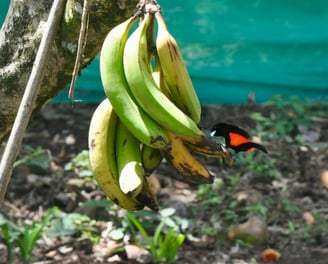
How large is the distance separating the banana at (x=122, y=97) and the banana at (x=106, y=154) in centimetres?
7

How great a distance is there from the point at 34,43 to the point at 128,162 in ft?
1.34

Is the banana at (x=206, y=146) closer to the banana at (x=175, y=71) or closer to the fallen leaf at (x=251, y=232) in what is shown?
the banana at (x=175, y=71)

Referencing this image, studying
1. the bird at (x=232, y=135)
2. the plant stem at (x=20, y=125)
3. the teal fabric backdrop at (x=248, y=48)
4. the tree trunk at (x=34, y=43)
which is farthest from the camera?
the teal fabric backdrop at (x=248, y=48)

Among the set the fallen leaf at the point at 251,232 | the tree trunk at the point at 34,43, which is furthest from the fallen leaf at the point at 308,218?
the tree trunk at the point at 34,43

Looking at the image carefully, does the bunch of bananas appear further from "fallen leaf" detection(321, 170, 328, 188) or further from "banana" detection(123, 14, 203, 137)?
"fallen leaf" detection(321, 170, 328, 188)

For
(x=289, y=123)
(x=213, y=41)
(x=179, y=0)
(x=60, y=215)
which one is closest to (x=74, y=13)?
(x=60, y=215)

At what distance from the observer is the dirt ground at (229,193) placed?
3.16m

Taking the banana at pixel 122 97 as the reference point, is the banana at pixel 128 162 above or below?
below

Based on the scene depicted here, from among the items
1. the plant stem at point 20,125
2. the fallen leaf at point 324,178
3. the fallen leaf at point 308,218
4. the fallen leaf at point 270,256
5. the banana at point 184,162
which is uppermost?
the plant stem at point 20,125

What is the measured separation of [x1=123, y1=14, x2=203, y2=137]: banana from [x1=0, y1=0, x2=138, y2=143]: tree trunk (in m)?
0.31

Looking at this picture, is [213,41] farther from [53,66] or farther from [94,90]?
[53,66]

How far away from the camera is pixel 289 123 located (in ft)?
14.4

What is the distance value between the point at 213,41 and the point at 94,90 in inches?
27.8

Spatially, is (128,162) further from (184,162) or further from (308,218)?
(308,218)
